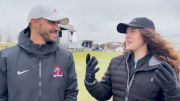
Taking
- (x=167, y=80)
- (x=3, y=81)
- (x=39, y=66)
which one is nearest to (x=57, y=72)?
(x=39, y=66)

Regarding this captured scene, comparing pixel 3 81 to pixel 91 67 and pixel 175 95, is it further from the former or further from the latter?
pixel 175 95

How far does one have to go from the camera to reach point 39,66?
4375mm

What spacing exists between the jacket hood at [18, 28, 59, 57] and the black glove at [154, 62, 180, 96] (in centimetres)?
118

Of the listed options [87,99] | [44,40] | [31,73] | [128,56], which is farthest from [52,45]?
[87,99]

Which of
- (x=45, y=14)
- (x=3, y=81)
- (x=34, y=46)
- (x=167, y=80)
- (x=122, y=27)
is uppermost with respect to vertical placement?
A: (x=45, y=14)

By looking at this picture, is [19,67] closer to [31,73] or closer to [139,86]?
[31,73]

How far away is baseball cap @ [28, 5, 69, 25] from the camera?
4508 mm

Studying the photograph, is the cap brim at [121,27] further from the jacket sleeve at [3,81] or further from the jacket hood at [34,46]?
the jacket sleeve at [3,81]

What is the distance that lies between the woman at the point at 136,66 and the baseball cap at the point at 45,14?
52cm

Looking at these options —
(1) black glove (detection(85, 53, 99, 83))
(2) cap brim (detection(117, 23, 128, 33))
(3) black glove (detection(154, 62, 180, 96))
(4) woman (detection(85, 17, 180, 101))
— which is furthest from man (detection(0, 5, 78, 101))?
(3) black glove (detection(154, 62, 180, 96))

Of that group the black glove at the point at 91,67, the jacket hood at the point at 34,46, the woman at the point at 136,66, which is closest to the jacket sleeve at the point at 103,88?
the woman at the point at 136,66

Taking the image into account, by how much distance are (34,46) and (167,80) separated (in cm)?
146

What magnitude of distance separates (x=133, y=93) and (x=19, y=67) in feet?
4.09

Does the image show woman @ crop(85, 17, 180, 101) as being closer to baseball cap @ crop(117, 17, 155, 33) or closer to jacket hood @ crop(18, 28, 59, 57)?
baseball cap @ crop(117, 17, 155, 33)
